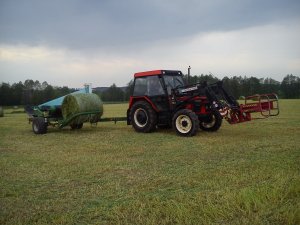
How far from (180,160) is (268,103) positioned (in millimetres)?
4394

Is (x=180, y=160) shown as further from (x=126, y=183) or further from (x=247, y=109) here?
(x=247, y=109)

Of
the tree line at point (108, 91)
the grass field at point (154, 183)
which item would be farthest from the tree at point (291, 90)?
the grass field at point (154, 183)

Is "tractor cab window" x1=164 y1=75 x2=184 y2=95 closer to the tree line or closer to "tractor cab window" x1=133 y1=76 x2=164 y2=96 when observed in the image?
"tractor cab window" x1=133 y1=76 x2=164 y2=96

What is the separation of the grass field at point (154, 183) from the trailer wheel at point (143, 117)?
248 centimetres

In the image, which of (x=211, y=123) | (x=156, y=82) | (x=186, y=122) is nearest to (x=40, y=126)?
(x=156, y=82)

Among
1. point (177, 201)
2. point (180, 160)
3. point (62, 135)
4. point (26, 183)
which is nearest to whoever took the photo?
point (177, 201)

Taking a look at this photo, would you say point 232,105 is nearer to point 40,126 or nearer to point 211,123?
point 211,123

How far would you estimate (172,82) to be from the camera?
12180 mm

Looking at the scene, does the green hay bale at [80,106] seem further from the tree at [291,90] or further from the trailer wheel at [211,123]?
the tree at [291,90]

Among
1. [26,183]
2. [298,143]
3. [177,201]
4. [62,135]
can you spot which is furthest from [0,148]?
[298,143]

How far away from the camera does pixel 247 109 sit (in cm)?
1059

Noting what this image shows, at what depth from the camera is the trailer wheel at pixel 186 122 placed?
35.0 feet

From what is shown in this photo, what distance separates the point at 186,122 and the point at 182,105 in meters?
0.72

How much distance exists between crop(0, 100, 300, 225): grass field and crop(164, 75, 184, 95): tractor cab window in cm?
283
